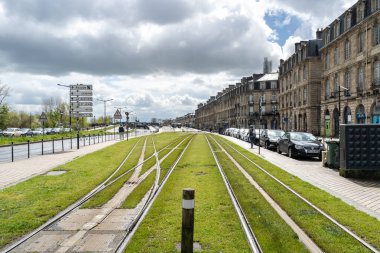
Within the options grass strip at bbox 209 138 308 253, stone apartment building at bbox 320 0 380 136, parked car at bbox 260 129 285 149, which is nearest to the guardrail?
grass strip at bbox 209 138 308 253

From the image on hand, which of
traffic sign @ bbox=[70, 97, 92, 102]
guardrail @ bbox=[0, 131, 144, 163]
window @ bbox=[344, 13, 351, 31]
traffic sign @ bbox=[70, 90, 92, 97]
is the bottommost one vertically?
guardrail @ bbox=[0, 131, 144, 163]

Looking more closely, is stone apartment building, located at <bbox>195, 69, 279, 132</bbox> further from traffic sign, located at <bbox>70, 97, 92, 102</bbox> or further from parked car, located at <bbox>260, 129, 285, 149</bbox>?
traffic sign, located at <bbox>70, 97, 92, 102</bbox>

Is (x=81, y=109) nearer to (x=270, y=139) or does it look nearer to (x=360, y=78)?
(x=270, y=139)

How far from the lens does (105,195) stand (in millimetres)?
9094

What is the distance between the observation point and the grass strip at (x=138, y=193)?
26.5ft

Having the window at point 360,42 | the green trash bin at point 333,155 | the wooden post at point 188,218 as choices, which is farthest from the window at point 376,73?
the wooden post at point 188,218

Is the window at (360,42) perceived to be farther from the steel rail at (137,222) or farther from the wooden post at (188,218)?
the wooden post at (188,218)

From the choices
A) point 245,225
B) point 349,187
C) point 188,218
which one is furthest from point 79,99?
point 188,218

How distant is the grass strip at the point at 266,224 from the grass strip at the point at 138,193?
253cm

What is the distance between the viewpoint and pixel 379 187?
10258mm

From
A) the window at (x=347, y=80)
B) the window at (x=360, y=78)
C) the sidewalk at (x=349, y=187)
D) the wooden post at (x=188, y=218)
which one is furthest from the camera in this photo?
the window at (x=347, y=80)

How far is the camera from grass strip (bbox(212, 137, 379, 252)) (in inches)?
211

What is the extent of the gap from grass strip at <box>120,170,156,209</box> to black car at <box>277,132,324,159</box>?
10.1m

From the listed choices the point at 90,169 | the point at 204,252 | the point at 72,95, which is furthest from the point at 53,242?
the point at 72,95
